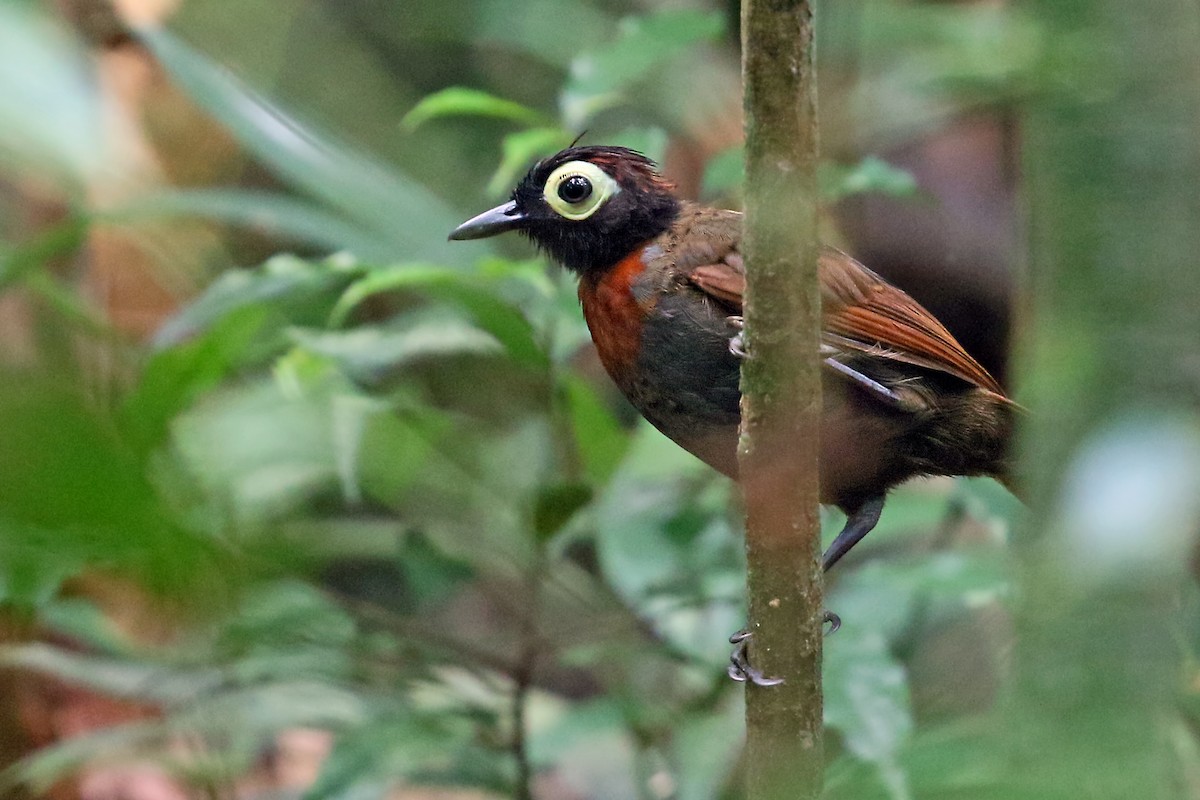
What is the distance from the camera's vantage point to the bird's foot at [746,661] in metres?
1.88

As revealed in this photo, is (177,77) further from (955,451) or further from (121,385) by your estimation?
(121,385)

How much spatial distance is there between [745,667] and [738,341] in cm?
50

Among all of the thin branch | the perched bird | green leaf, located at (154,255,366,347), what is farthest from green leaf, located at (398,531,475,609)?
the thin branch

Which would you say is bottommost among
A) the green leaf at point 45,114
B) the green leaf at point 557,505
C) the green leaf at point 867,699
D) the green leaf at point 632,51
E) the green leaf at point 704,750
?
the green leaf at point 704,750

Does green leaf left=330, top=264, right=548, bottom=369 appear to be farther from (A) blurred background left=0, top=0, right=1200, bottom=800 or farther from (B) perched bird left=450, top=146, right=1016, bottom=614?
(B) perched bird left=450, top=146, right=1016, bottom=614

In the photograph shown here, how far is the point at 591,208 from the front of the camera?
2846 millimetres

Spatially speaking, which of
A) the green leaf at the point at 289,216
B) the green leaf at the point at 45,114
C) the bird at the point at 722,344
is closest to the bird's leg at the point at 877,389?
the bird at the point at 722,344

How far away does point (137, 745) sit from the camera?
3516mm

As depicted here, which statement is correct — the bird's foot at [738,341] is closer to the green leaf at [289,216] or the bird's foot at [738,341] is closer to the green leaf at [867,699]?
the green leaf at [867,699]

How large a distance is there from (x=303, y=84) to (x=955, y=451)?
1482 millimetres

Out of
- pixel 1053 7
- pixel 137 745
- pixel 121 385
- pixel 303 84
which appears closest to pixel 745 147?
pixel 1053 7

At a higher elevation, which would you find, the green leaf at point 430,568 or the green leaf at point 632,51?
the green leaf at point 632,51

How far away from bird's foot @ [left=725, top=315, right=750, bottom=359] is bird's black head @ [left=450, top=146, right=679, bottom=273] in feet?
1.28

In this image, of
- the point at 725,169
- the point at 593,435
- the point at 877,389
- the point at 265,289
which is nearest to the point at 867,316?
the point at 877,389
